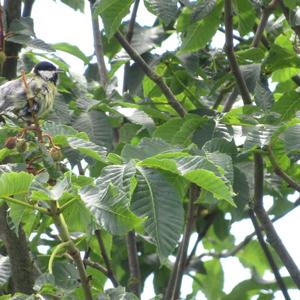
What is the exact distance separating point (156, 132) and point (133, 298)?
37.6 inches

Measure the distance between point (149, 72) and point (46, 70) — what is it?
22.7 inches

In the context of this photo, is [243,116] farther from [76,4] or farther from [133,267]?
[76,4]

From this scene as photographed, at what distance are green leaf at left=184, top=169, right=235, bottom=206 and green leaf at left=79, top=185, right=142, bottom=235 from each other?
195mm

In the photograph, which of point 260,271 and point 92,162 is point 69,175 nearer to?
point 92,162

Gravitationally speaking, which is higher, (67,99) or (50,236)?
(67,99)

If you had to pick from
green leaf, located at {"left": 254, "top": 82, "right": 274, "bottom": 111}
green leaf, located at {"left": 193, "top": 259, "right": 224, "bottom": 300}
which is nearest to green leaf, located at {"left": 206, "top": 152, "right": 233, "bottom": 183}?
green leaf, located at {"left": 254, "top": 82, "right": 274, "bottom": 111}

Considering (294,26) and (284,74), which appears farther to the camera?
(284,74)

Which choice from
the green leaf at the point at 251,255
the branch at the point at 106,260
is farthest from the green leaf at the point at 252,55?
the green leaf at the point at 251,255

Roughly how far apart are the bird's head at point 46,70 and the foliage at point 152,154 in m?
0.07

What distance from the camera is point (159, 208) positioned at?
8.44ft

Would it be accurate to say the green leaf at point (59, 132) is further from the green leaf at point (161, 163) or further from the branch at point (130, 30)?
the branch at point (130, 30)

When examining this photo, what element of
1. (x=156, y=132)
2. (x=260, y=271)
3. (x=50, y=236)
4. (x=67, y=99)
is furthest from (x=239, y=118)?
(x=260, y=271)

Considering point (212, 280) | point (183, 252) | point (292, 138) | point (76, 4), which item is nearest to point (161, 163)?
point (292, 138)

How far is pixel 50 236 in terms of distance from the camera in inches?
178
